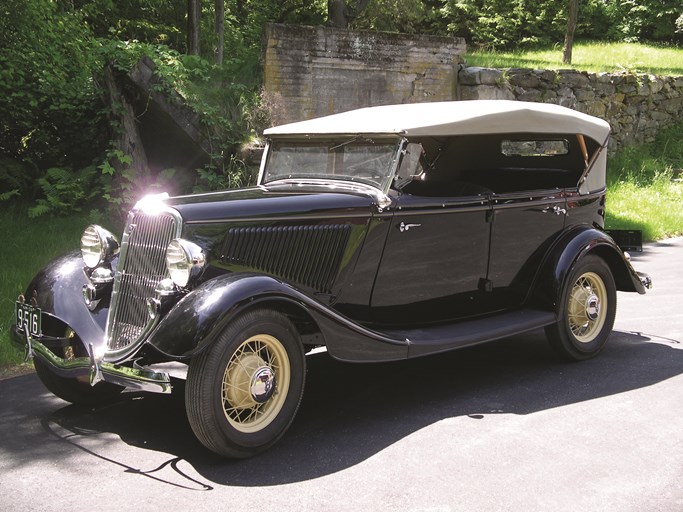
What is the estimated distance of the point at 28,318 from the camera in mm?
4074

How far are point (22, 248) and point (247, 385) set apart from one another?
5.16 metres

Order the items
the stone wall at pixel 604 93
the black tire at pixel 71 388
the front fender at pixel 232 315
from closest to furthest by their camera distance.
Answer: the front fender at pixel 232 315 < the black tire at pixel 71 388 < the stone wall at pixel 604 93

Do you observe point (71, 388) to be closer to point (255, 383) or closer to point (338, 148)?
point (255, 383)

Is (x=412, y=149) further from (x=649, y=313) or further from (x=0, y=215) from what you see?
(x=0, y=215)

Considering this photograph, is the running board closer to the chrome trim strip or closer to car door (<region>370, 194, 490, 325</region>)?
car door (<region>370, 194, 490, 325</region>)

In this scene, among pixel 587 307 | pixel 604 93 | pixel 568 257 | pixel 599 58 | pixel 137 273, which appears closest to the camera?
pixel 137 273

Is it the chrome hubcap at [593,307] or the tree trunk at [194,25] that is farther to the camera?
the tree trunk at [194,25]

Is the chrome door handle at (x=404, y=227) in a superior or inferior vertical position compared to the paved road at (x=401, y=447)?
superior

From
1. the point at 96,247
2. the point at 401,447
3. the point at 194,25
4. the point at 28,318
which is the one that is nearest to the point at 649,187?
the point at 194,25

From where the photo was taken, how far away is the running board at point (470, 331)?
14.1 ft

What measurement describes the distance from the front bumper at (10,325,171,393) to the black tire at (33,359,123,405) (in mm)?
259

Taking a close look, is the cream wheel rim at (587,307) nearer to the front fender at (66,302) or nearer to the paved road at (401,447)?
the paved road at (401,447)

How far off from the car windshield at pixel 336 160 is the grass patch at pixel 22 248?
211cm

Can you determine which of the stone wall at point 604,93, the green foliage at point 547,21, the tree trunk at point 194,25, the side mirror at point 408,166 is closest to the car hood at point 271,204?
the side mirror at point 408,166
